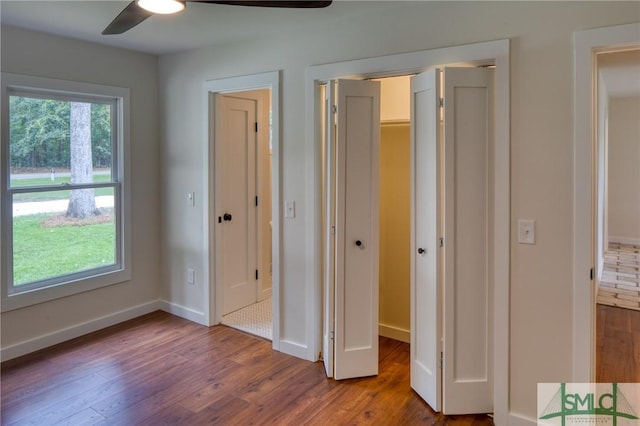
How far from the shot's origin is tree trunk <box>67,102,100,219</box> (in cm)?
351

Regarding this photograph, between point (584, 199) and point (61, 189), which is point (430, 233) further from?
point (61, 189)

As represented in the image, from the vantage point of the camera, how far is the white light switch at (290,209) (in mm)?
3146

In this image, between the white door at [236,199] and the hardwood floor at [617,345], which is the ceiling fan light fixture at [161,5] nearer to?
the white door at [236,199]

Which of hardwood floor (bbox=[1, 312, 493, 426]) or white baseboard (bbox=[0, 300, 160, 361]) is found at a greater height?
white baseboard (bbox=[0, 300, 160, 361])

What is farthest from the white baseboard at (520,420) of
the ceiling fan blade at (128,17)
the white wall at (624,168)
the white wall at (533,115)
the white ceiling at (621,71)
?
the white wall at (624,168)

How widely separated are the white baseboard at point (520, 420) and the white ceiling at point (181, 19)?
99.1 inches

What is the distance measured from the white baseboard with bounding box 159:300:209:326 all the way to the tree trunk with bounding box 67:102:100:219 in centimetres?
114

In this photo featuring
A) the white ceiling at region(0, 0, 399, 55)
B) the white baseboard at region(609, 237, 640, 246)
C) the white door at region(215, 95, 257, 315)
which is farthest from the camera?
the white baseboard at region(609, 237, 640, 246)

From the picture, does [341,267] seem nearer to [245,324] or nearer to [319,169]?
[319,169]

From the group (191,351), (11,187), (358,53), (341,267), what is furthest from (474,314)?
(11,187)

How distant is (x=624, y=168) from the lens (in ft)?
24.2

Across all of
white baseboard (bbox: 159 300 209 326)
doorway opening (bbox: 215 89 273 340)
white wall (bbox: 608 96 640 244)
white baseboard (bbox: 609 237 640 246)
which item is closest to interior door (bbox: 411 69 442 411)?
doorway opening (bbox: 215 89 273 340)

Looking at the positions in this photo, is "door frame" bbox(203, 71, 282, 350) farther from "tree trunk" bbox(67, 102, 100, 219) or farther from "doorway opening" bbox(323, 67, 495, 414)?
"tree trunk" bbox(67, 102, 100, 219)

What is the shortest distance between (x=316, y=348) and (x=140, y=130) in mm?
2608
